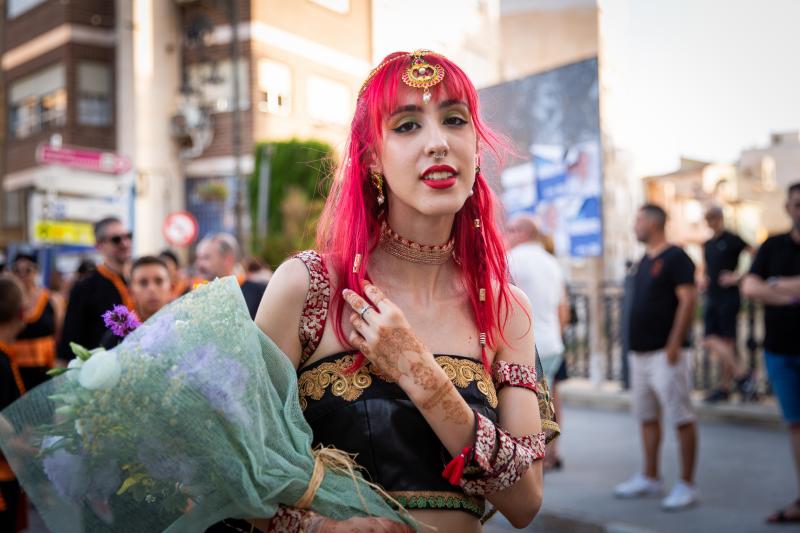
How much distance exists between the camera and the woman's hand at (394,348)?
5.36 feet

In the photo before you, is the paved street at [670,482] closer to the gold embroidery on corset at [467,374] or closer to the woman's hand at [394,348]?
the gold embroidery on corset at [467,374]

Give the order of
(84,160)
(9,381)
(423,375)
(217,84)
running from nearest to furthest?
1. (423,375)
2. (9,381)
3. (84,160)
4. (217,84)

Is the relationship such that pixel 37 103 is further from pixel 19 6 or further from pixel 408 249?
pixel 408 249

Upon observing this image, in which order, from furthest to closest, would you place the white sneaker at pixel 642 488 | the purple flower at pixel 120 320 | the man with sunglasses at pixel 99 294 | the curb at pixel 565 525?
the white sneaker at pixel 642 488
the man with sunglasses at pixel 99 294
the curb at pixel 565 525
the purple flower at pixel 120 320

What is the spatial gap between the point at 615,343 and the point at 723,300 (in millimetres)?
2413

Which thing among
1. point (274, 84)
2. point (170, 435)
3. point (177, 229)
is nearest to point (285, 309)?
point (170, 435)

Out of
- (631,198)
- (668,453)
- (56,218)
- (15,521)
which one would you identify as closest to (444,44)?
(15,521)

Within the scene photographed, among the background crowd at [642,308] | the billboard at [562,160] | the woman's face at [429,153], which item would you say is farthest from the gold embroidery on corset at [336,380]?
the billboard at [562,160]

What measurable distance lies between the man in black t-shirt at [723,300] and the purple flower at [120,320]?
737cm

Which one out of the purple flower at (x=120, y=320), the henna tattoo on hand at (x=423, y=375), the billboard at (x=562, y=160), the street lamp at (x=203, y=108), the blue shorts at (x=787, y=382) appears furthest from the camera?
the street lamp at (x=203, y=108)

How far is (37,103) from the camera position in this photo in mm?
22703

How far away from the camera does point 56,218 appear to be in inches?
424

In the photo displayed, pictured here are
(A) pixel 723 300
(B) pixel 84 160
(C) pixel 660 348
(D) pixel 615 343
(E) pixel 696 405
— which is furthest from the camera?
(B) pixel 84 160

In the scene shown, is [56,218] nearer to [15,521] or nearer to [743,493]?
[15,521]
